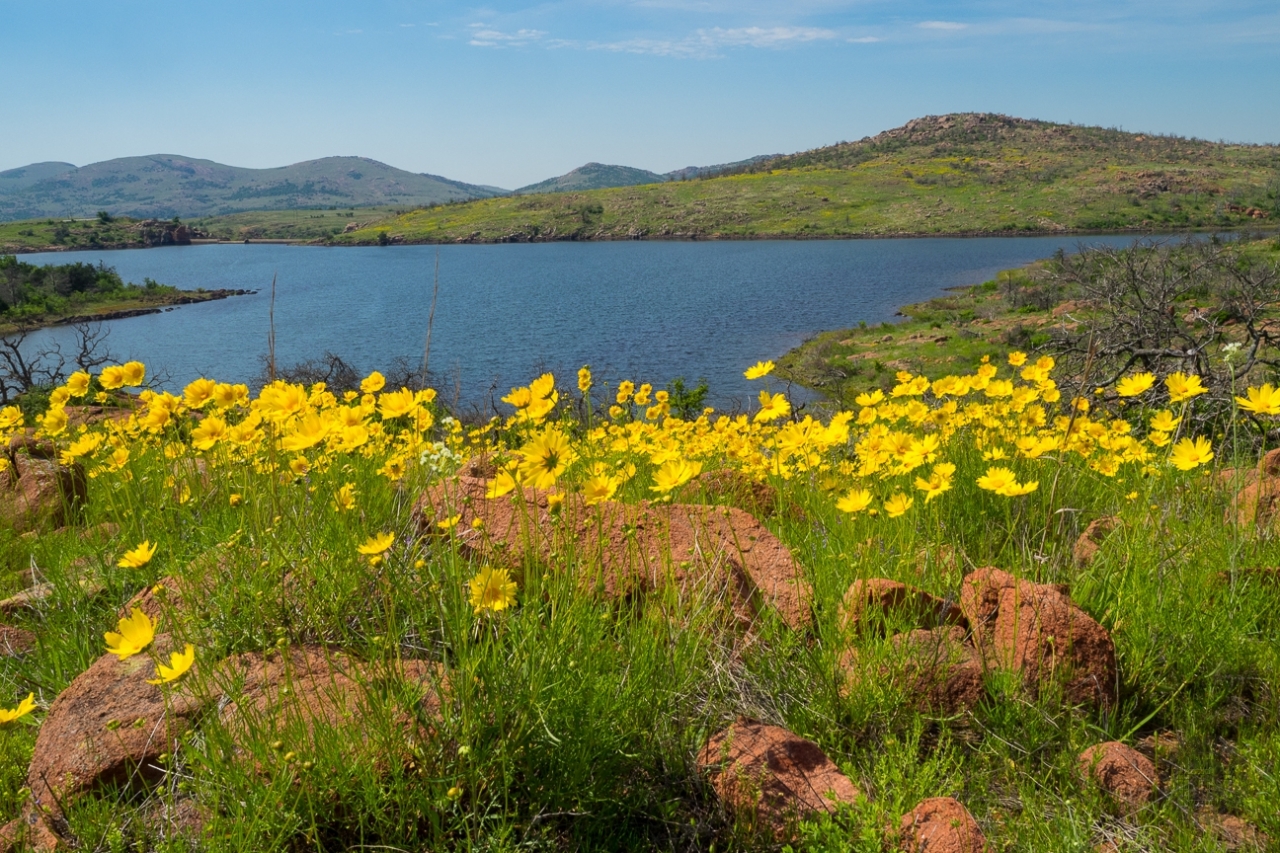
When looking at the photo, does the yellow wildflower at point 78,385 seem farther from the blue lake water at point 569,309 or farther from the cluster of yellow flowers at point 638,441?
the blue lake water at point 569,309

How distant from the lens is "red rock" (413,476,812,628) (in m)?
2.42

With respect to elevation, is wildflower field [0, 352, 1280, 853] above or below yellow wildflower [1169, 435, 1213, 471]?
below

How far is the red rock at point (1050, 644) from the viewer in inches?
93.6

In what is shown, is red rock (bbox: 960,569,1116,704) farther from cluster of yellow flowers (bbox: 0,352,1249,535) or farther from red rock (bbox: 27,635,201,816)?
red rock (bbox: 27,635,201,816)

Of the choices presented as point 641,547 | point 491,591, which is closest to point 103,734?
point 491,591

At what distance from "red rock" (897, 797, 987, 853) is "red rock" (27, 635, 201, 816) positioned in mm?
1841

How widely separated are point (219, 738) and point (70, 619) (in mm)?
1834

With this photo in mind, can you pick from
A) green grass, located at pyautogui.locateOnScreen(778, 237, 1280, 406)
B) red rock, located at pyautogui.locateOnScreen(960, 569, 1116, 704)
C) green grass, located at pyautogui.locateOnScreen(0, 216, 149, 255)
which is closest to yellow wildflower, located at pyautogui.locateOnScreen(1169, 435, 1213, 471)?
red rock, located at pyautogui.locateOnScreen(960, 569, 1116, 704)

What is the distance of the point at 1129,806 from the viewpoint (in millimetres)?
2043

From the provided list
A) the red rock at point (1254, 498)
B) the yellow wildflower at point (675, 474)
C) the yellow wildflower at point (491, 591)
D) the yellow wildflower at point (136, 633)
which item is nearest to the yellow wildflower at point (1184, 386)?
the red rock at point (1254, 498)

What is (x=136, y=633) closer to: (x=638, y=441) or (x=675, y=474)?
(x=675, y=474)

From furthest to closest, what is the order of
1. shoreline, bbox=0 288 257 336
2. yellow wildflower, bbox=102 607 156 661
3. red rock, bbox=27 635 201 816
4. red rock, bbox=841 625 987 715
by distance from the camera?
1. shoreline, bbox=0 288 257 336
2. red rock, bbox=841 625 987 715
3. red rock, bbox=27 635 201 816
4. yellow wildflower, bbox=102 607 156 661

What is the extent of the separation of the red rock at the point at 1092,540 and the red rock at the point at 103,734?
3.39m

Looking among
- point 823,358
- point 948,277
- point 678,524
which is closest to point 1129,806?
point 678,524
